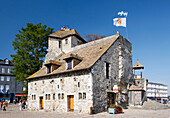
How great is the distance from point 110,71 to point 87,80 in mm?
4242

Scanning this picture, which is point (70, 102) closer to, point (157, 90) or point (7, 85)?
point (7, 85)

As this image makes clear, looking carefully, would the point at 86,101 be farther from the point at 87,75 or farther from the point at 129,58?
the point at 129,58

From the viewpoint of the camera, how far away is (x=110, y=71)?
22.1 meters

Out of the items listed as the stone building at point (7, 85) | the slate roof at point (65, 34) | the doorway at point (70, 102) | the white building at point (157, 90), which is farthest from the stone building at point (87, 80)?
the white building at point (157, 90)

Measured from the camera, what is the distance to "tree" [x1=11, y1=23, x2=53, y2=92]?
3328 cm

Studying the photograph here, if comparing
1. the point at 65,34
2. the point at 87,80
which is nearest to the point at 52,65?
the point at 87,80

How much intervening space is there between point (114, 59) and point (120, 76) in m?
2.50

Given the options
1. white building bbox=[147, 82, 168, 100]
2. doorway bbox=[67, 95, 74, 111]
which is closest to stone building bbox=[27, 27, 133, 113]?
doorway bbox=[67, 95, 74, 111]

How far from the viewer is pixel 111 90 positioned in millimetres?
21656

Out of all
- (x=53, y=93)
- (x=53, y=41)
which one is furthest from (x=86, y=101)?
(x=53, y=41)

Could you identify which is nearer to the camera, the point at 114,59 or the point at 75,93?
the point at 75,93

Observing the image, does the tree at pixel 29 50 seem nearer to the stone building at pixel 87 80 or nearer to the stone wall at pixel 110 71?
the stone building at pixel 87 80

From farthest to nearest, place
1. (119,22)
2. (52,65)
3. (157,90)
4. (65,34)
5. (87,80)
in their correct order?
(157,90) → (65,34) → (119,22) → (52,65) → (87,80)

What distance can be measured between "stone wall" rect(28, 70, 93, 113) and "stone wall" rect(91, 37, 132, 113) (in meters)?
0.89
